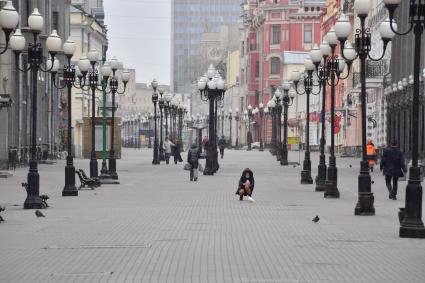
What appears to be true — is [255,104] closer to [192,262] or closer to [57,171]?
[57,171]

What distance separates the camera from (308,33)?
444ft

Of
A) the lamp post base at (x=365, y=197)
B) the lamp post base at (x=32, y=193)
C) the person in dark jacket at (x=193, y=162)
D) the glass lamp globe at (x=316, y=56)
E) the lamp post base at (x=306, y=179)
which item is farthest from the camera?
the person in dark jacket at (x=193, y=162)

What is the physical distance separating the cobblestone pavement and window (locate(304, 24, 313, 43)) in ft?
342

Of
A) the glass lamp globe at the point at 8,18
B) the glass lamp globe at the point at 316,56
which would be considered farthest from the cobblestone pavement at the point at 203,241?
the glass lamp globe at the point at 316,56

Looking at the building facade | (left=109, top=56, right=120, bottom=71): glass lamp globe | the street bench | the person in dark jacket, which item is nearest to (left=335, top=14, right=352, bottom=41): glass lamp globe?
the street bench

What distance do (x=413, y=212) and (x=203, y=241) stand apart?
3.61 meters

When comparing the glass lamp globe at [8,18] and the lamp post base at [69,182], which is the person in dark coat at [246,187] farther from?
the glass lamp globe at [8,18]

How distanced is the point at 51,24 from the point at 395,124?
20.8m

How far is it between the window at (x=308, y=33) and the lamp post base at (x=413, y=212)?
4607 inches

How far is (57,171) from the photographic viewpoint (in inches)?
1962

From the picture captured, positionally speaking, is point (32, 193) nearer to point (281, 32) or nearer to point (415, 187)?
point (415, 187)

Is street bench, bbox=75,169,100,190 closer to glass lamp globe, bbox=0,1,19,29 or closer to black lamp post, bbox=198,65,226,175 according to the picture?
glass lamp globe, bbox=0,1,19,29

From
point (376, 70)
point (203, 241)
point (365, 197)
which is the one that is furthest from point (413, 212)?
point (376, 70)

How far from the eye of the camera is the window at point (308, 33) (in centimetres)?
13475
